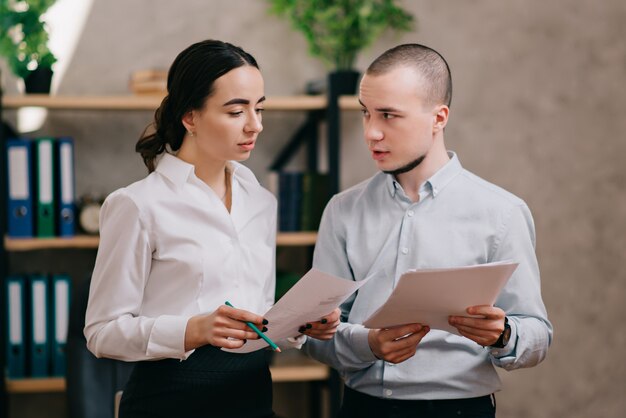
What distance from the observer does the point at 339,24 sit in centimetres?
309

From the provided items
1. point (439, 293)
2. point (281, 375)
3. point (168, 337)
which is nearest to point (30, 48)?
point (281, 375)

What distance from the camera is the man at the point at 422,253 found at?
1.63 m

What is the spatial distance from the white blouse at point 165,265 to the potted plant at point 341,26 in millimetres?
1527

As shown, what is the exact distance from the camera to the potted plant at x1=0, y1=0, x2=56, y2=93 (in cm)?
292

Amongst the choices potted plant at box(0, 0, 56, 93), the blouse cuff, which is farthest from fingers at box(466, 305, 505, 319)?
potted plant at box(0, 0, 56, 93)

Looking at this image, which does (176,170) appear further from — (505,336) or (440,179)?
(505,336)

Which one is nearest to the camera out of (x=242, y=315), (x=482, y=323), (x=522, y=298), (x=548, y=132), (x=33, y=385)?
(x=242, y=315)

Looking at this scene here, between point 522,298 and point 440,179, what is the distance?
0.29 m

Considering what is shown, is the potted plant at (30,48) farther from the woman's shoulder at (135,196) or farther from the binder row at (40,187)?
the woman's shoulder at (135,196)

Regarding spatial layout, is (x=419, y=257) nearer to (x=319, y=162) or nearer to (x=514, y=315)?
(x=514, y=315)

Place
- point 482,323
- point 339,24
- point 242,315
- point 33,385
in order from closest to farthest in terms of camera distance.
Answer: point 242,315
point 482,323
point 33,385
point 339,24

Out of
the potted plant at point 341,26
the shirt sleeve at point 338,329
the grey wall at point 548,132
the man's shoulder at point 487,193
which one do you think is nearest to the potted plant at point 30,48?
the grey wall at point 548,132

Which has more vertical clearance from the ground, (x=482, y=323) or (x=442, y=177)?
(x=442, y=177)

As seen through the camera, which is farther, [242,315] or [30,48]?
[30,48]
